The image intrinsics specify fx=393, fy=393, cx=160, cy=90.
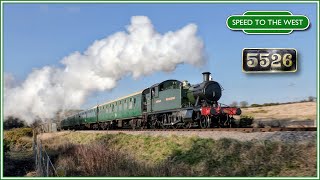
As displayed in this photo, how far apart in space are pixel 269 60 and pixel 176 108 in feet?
44.2

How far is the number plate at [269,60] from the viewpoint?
9336 millimetres

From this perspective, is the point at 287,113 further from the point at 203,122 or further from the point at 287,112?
the point at 203,122

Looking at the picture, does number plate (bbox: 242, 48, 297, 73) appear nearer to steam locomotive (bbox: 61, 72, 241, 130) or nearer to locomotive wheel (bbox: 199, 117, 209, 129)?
steam locomotive (bbox: 61, 72, 241, 130)

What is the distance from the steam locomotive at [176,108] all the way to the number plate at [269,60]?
10.2m

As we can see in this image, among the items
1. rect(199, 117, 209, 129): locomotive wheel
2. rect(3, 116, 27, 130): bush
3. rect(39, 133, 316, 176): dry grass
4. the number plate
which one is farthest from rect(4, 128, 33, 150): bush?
the number plate

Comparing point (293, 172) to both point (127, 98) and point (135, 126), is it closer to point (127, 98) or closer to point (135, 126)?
point (135, 126)

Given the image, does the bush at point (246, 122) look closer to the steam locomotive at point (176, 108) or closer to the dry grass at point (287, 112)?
the steam locomotive at point (176, 108)

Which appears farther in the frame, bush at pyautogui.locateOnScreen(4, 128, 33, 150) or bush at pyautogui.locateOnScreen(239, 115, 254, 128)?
bush at pyautogui.locateOnScreen(4, 128, 33, 150)

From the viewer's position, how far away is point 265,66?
9.30 metres

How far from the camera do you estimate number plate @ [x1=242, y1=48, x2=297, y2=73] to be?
30.6 feet

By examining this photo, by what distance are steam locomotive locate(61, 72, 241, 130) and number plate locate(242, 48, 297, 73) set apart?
1016 centimetres

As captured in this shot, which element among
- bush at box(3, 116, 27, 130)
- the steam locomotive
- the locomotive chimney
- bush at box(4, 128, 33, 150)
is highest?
the locomotive chimney

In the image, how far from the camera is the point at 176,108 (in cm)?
2266

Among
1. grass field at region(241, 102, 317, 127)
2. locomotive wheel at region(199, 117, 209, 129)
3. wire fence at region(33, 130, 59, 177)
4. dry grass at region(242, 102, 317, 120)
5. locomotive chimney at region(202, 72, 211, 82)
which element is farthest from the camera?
dry grass at region(242, 102, 317, 120)
